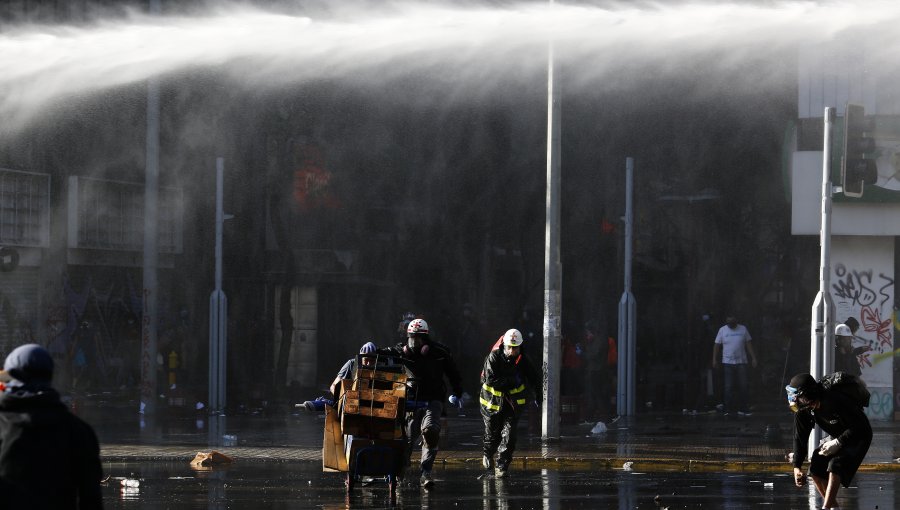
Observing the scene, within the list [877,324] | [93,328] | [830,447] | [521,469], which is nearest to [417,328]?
[521,469]

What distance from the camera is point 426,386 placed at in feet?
40.9

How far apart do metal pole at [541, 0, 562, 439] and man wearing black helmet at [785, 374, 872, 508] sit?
6.82m

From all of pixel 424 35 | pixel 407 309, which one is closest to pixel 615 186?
pixel 407 309

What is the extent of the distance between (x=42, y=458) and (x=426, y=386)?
7.58m

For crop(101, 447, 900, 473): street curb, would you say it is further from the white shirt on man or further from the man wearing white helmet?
the white shirt on man

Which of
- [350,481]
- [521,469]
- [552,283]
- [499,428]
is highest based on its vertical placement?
[552,283]

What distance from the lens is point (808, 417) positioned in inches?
375

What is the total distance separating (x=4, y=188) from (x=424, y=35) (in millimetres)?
10198

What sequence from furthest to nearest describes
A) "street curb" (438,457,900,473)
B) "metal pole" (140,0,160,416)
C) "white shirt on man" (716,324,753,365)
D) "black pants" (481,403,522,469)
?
"white shirt on man" (716,324,753,365), "metal pole" (140,0,160,416), "street curb" (438,457,900,473), "black pants" (481,403,522,469)

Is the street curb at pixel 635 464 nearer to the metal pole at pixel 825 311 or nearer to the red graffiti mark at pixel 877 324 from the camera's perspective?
the metal pole at pixel 825 311

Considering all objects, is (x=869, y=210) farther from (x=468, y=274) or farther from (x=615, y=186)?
(x=468, y=274)

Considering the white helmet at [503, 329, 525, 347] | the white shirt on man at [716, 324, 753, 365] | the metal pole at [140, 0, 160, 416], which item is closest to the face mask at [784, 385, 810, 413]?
the white helmet at [503, 329, 525, 347]

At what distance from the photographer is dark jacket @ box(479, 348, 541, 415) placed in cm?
1366

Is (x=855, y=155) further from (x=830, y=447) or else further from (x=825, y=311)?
(x=830, y=447)
